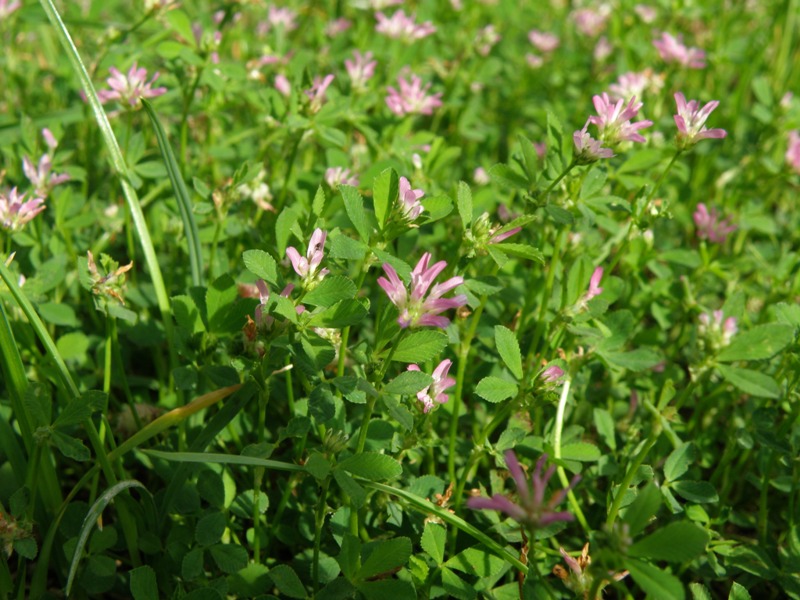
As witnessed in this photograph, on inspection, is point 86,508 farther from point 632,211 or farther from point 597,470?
point 632,211

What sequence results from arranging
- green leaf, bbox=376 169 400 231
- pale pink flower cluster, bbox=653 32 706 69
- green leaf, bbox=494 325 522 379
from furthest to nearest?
A: pale pink flower cluster, bbox=653 32 706 69
green leaf, bbox=494 325 522 379
green leaf, bbox=376 169 400 231

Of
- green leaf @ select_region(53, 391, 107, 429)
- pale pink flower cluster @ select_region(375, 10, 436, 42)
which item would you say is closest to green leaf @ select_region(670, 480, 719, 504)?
green leaf @ select_region(53, 391, 107, 429)

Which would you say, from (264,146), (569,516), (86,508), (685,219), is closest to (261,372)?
(86,508)

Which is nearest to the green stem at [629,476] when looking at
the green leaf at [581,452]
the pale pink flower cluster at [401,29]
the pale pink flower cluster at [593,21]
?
the green leaf at [581,452]

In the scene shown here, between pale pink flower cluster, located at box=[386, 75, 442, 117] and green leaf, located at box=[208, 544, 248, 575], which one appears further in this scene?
pale pink flower cluster, located at box=[386, 75, 442, 117]

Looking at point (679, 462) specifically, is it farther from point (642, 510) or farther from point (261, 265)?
point (261, 265)

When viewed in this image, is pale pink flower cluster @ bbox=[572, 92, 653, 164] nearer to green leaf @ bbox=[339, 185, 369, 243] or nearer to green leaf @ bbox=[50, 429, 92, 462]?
green leaf @ bbox=[339, 185, 369, 243]
